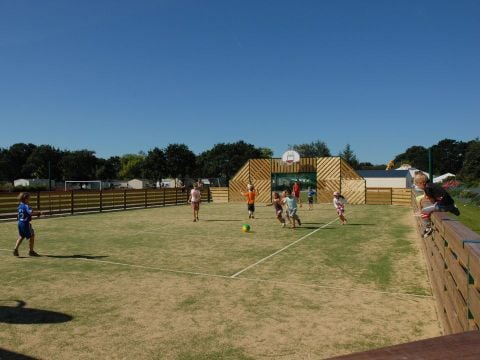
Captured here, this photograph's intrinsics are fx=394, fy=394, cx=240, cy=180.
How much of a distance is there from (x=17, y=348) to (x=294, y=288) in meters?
4.76

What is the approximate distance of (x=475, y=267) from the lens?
268cm

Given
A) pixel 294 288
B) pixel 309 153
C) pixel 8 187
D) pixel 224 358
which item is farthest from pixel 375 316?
pixel 309 153

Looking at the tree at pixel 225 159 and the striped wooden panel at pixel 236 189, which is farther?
the tree at pixel 225 159

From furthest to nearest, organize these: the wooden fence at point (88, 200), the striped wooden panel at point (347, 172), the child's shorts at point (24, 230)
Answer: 1. the striped wooden panel at point (347, 172)
2. the wooden fence at point (88, 200)
3. the child's shorts at point (24, 230)

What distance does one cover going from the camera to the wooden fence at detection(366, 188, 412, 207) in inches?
1293

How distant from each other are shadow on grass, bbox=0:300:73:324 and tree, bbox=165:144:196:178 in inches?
3613

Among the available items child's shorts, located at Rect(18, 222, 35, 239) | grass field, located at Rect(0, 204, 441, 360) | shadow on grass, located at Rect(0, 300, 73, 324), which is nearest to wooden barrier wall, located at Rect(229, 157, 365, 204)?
grass field, located at Rect(0, 204, 441, 360)

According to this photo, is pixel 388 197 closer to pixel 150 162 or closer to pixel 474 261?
pixel 474 261

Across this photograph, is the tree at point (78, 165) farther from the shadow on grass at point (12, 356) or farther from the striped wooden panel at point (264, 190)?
the shadow on grass at point (12, 356)

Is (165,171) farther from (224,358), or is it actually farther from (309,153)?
(224,358)

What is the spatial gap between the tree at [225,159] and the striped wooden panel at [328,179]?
65.7m

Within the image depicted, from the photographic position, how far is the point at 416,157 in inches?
6265

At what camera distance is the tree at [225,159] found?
4146 inches

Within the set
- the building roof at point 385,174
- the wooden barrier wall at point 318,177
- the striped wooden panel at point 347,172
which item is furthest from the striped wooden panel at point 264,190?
the building roof at point 385,174
